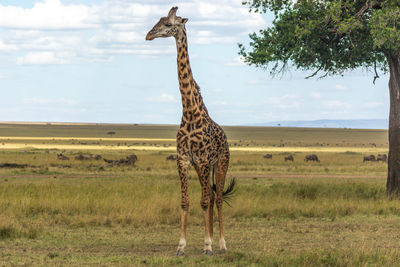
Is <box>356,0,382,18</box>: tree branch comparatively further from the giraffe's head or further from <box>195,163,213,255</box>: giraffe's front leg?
<box>195,163,213,255</box>: giraffe's front leg

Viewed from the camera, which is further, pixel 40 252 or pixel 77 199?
pixel 77 199

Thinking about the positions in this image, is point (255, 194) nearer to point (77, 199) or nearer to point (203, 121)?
point (77, 199)

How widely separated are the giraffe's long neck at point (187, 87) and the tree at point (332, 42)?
354 inches

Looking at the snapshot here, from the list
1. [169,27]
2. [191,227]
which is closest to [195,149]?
[169,27]

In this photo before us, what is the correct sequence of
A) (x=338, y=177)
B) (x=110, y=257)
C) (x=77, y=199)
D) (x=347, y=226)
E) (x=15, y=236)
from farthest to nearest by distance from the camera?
(x=338, y=177) → (x=77, y=199) → (x=347, y=226) → (x=15, y=236) → (x=110, y=257)

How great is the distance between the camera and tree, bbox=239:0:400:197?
20.1 meters

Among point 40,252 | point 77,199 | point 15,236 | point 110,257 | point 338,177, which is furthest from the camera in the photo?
point 338,177

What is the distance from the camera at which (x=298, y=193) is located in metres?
21.2

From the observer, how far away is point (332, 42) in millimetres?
21891

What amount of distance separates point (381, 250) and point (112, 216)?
6.98 metres

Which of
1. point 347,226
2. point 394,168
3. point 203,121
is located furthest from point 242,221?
point 394,168

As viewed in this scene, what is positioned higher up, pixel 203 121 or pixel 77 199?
pixel 203 121

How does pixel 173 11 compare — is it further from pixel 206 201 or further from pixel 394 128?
pixel 394 128

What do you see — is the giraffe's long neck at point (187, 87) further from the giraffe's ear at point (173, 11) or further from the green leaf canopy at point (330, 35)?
the green leaf canopy at point (330, 35)
